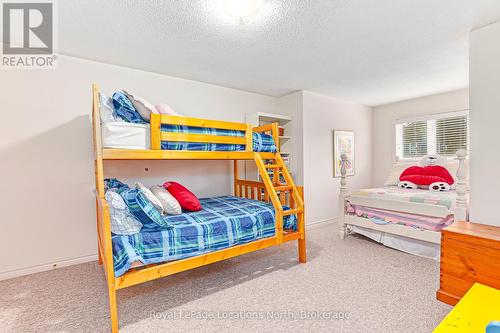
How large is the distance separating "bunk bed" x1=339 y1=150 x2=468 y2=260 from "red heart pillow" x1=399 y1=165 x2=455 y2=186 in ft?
0.77

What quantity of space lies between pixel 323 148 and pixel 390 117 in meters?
1.82

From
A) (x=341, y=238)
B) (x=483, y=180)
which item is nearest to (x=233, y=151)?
(x=341, y=238)

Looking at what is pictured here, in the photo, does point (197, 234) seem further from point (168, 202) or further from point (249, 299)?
point (249, 299)

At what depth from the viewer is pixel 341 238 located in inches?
140

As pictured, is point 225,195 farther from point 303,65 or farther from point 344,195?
point 303,65

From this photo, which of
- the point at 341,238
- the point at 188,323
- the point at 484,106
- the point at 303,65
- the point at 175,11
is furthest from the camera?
the point at 341,238

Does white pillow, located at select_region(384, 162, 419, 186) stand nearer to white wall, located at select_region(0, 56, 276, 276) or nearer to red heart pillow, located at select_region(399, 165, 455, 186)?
red heart pillow, located at select_region(399, 165, 455, 186)

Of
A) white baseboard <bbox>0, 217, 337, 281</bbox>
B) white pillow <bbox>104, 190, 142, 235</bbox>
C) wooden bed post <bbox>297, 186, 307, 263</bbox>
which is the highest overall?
white pillow <bbox>104, 190, 142, 235</bbox>

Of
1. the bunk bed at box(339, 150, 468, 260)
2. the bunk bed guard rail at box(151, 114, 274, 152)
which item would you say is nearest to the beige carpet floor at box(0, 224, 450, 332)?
the bunk bed at box(339, 150, 468, 260)

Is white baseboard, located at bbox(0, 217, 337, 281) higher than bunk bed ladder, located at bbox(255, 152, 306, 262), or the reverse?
bunk bed ladder, located at bbox(255, 152, 306, 262)

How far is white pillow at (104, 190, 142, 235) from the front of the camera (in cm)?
182

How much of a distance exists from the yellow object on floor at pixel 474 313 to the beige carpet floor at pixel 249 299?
1.32 ft

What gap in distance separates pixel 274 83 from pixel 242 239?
2.40 meters

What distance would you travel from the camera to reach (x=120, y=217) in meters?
1.84
